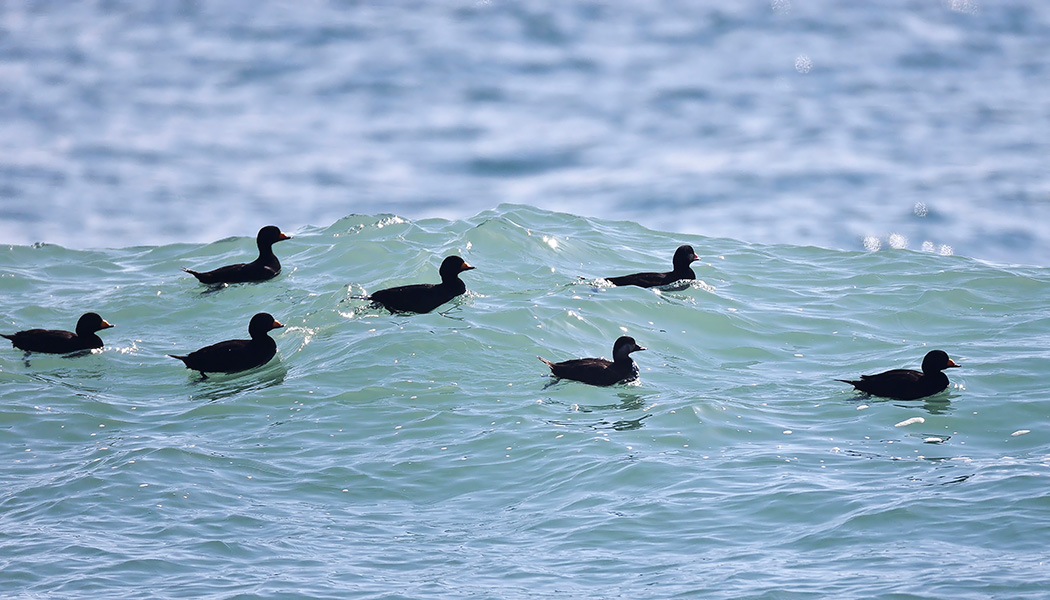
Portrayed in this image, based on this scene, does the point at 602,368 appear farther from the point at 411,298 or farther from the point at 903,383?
the point at 411,298

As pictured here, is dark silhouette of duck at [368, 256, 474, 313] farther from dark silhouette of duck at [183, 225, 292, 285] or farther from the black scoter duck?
the black scoter duck

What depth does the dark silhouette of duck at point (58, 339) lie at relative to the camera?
15.8 metres

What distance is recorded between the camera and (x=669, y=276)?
18266 millimetres

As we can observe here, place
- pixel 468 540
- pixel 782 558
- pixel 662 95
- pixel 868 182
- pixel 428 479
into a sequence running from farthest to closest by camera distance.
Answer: pixel 662 95
pixel 868 182
pixel 428 479
pixel 468 540
pixel 782 558

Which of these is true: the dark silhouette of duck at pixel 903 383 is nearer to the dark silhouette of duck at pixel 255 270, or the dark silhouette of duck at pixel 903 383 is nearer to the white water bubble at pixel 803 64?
the dark silhouette of duck at pixel 255 270

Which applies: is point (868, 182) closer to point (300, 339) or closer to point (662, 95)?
point (662, 95)

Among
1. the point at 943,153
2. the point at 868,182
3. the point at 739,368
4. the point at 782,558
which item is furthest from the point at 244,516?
the point at 943,153

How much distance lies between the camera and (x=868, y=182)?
23.0 m

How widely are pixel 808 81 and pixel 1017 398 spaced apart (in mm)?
15251

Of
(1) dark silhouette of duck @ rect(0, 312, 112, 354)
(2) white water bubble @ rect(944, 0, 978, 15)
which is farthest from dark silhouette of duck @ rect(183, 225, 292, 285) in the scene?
(2) white water bubble @ rect(944, 0, 978, 15)

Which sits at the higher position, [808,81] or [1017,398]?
[808,81]

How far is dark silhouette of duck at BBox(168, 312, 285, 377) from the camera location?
48.9 ft

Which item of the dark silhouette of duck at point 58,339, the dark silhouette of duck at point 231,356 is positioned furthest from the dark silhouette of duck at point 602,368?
the dark silhouette of duck at point 58,339

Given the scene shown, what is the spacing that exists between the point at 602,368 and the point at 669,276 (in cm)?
460
